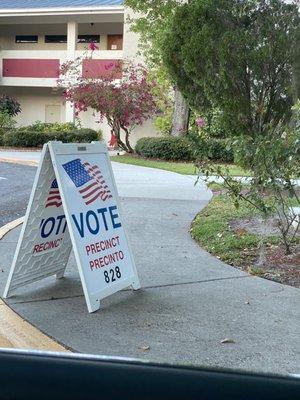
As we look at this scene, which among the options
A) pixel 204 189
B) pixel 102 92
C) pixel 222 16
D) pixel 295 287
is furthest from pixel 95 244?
pixel 102 92

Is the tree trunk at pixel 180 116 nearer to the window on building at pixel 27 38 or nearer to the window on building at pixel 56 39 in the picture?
the window on building at pixel 56 39

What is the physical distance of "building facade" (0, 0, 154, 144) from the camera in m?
27.5

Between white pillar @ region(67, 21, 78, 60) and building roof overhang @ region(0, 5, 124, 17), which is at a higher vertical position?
building roof overhang @ region(0, 5, 124, 17)

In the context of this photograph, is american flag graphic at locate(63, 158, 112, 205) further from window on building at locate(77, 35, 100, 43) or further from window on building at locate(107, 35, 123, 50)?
window on building at locate(77, 35, 100, 43)

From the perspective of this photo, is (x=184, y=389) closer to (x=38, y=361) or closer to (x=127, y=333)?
(x=38, y=361)

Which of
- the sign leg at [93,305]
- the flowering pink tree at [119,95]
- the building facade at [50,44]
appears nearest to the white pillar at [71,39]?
the building facade at [50,44]

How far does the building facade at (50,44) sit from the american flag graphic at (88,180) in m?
21.3

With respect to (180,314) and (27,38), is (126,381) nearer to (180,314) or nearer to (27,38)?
(180,314)

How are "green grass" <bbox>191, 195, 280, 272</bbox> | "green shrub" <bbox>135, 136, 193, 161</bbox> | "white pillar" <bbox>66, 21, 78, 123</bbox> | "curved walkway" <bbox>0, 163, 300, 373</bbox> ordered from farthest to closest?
"white pillar" <bbox>66, 21, 78, 123</bbox> < "green shrub" <bbox>135, 136, 193, 161</bbox> < "green grass" <bbox>191, 195, 280, 272</bbox> < "curved walkway" <bbox>0, 163, 300, 373</bbox>

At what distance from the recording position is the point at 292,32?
7770mm

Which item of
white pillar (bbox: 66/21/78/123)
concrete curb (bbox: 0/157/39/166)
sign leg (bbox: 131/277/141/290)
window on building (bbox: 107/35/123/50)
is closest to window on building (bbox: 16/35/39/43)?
white pillar (bbox: 66/21/78/123)

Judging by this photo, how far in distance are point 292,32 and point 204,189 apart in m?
4.91

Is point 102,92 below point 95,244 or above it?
above

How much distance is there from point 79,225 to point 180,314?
1.10 meters
